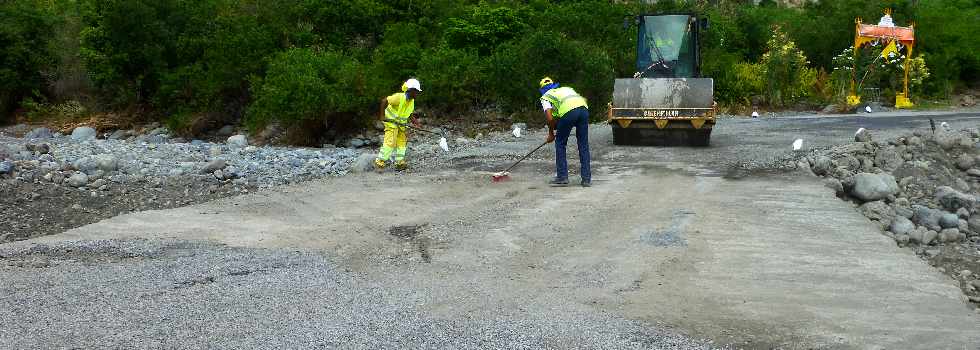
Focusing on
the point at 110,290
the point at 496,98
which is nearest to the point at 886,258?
the point at 110,290

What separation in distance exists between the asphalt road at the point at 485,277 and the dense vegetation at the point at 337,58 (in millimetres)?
14598

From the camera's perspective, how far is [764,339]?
539 cm

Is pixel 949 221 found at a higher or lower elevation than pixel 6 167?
lower

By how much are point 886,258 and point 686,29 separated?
11.5 metres

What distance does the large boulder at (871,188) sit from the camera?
38.2ft

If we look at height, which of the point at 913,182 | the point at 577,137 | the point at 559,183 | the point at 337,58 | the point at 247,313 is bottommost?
the point at 913,182

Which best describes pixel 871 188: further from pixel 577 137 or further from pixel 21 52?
pixel 21 52

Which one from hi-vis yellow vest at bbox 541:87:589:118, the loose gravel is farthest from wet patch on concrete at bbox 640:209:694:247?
hi-vis yellow vest at bbox 541:87:589:118

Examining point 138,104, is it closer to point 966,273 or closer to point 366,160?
point 366,160

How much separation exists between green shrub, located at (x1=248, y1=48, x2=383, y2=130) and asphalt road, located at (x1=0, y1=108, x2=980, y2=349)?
39.9 feet

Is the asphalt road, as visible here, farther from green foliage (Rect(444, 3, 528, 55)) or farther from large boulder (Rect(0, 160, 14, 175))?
green foliage (Rect(444, 3, 528, 55))

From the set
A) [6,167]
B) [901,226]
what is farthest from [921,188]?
[6,167]

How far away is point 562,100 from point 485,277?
5.43m

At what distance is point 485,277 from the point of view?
699cm
